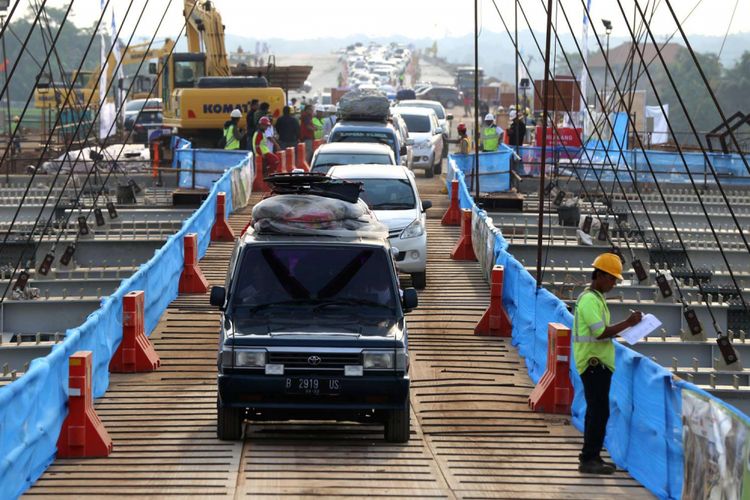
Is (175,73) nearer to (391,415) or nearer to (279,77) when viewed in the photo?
(279,77)

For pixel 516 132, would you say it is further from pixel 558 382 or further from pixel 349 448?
pixel 349 448

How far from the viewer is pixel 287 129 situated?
38594 mm

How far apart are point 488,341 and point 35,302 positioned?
21.7 ft

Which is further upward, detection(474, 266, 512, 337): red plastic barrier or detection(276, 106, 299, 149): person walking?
detection(276, 106, 299, 149): person walking

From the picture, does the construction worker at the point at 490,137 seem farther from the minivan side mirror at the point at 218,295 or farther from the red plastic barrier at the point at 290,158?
the minivan side mirror at the point at 218,295

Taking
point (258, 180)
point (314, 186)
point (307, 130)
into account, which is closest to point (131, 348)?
point (314, 186)

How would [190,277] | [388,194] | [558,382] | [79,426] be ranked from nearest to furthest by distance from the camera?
[79,426], [558,382], [190,277], [388,194]

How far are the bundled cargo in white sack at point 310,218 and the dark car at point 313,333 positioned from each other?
0.13 feet

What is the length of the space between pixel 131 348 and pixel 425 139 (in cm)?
2549

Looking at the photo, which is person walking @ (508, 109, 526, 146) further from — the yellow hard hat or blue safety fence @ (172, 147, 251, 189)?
the yellow hard hat

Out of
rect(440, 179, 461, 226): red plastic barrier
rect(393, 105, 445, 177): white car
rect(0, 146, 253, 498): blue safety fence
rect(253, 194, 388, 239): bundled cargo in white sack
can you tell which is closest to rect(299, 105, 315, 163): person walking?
rect(393, 105, 445, 177): white car

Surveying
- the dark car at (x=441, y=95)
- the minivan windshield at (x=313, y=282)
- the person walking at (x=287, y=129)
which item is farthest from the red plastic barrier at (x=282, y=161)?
the dark car at (x=441, y=95)

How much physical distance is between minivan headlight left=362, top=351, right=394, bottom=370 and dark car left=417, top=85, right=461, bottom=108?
98.5 m

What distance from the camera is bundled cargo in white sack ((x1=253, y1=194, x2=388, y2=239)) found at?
1316cm
